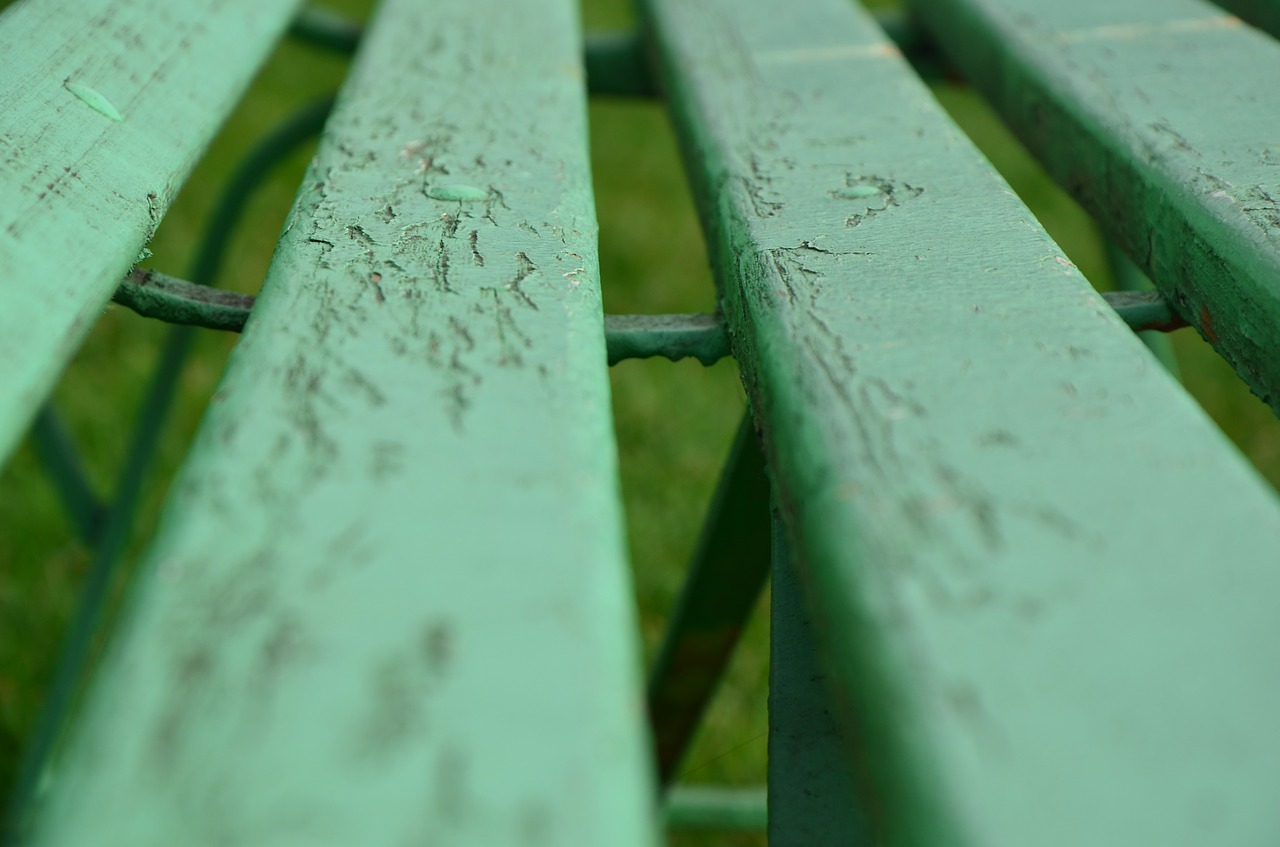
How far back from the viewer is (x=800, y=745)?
23.3 inches

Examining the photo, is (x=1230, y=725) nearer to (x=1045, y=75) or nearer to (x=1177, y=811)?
(x=1177, y=811)

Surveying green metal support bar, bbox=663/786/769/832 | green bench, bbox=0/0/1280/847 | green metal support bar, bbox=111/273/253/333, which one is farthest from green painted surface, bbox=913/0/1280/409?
green metal support bar, bbox=663/786/769/832

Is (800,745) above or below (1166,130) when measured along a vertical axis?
below

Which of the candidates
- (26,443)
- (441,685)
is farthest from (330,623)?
(26,443)

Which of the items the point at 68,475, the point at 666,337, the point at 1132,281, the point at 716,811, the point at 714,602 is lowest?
the point at 716,811

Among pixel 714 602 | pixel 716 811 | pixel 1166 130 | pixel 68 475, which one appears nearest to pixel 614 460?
pixel 1166 130

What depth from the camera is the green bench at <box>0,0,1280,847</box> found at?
304 millimetres

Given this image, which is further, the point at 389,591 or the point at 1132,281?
the point at 1132,281

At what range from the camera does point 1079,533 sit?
371mm

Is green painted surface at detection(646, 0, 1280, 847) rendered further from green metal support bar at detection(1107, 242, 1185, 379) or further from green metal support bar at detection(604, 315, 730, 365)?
green metal support bar at detection(1107, 242, 1185, 379)

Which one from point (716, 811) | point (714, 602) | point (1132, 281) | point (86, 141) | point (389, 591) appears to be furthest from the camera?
point (716, 811)

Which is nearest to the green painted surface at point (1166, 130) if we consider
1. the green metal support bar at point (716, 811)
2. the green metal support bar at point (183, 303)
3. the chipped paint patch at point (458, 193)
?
the chipped paint patch at point (458, 193)

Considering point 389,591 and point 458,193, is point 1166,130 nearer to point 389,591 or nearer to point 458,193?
point 458,193

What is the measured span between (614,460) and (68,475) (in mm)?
1327
